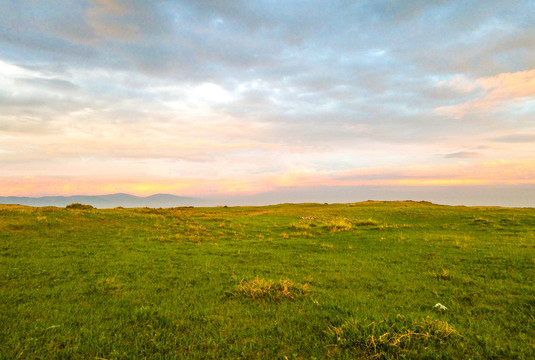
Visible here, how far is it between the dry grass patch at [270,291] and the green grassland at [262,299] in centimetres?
5

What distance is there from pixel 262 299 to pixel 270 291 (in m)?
0.42

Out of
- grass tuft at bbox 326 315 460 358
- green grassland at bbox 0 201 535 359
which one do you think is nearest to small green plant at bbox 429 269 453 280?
green grassland at bbox 0 201 535 359

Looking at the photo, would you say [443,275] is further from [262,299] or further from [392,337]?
[262,299]

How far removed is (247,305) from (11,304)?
7.12 metres

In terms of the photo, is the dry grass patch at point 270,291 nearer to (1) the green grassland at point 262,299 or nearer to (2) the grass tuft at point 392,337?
(1) the green grassland at point 262,299

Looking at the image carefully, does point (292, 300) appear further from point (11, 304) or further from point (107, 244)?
point (107, 244)

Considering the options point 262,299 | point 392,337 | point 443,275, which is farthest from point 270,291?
point 443,275

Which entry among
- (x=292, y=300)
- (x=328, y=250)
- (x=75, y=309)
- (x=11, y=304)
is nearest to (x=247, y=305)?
(x=292, y=300)

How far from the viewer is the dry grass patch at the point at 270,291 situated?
8.89 metres

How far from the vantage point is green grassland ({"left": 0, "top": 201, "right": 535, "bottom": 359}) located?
577 cm

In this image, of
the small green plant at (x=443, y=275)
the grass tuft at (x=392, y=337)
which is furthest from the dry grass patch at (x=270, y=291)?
the small green plant at (x=443, y=275)

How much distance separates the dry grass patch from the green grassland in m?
0.05

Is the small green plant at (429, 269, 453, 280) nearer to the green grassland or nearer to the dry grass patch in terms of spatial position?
the green grassland

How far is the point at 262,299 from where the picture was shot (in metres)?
8.79
